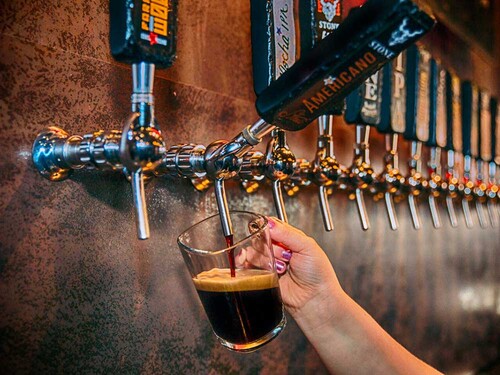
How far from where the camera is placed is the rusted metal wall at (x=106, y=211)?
0.93 metres

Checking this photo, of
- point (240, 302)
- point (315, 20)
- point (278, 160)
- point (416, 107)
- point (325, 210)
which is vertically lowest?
point (240, 302)

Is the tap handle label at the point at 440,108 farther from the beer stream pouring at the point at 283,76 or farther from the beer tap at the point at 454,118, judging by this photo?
the beer stream pouring at the point at 283,76

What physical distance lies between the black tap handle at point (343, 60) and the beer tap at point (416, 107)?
0.96 m

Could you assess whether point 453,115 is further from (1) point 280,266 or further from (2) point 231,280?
(2) point 231,280

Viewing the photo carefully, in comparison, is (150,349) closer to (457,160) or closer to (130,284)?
(130,284)

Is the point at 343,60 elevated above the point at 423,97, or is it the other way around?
the point at 423,97

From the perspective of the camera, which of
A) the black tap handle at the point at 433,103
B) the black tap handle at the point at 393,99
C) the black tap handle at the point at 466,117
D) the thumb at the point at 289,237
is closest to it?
the thumb at the point at 289,237

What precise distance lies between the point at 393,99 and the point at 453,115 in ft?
1.98

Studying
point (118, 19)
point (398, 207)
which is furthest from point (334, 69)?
point (398, 207)

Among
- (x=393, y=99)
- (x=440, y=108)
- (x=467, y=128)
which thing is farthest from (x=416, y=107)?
(x=467, y=128)

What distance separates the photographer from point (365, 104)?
1.50m

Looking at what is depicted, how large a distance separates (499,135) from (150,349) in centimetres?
209

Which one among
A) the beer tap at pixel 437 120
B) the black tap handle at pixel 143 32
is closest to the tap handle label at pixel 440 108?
the beer tap at pixel 437 120

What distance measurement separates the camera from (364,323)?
1379 millimetres
